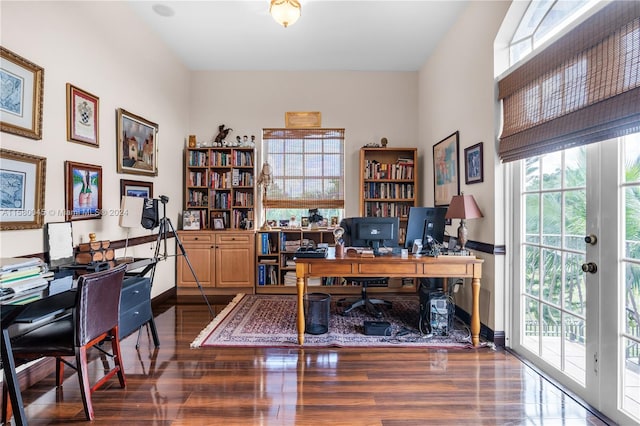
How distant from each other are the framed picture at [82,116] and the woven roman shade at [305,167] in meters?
2.48

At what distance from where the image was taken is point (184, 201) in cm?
508

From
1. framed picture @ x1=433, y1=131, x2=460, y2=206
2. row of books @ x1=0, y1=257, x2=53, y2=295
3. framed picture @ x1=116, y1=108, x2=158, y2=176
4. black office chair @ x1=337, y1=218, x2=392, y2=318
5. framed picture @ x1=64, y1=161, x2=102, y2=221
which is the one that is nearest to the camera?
row of books @ x1=0, y1=257, x2=53, y2=295

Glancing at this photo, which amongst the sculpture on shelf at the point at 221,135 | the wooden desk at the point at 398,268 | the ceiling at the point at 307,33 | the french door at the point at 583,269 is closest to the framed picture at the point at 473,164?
the french door at the point at 583,269

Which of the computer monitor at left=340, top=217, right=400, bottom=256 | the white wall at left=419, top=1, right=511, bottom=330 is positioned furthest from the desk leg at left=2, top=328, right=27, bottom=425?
the white wall at left=419, top=1, right=511, bottom=330

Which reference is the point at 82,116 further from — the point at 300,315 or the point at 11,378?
the point at 300,315

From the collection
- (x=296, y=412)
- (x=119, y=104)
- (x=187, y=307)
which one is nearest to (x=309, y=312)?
(x=296, y=412)

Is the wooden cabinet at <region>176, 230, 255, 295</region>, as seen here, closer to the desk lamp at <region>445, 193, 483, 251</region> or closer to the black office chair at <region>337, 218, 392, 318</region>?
the black office chair at <region>337, 218, 392, 318</region>

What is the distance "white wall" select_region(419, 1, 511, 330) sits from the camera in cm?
297

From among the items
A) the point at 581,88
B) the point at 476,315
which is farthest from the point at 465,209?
the point at 581,88

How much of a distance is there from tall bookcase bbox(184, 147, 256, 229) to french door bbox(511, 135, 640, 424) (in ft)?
11.8

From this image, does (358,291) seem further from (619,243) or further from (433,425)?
(619,243)

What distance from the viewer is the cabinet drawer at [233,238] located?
4.78 m

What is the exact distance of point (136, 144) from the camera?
151 inches

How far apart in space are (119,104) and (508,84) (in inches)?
154
